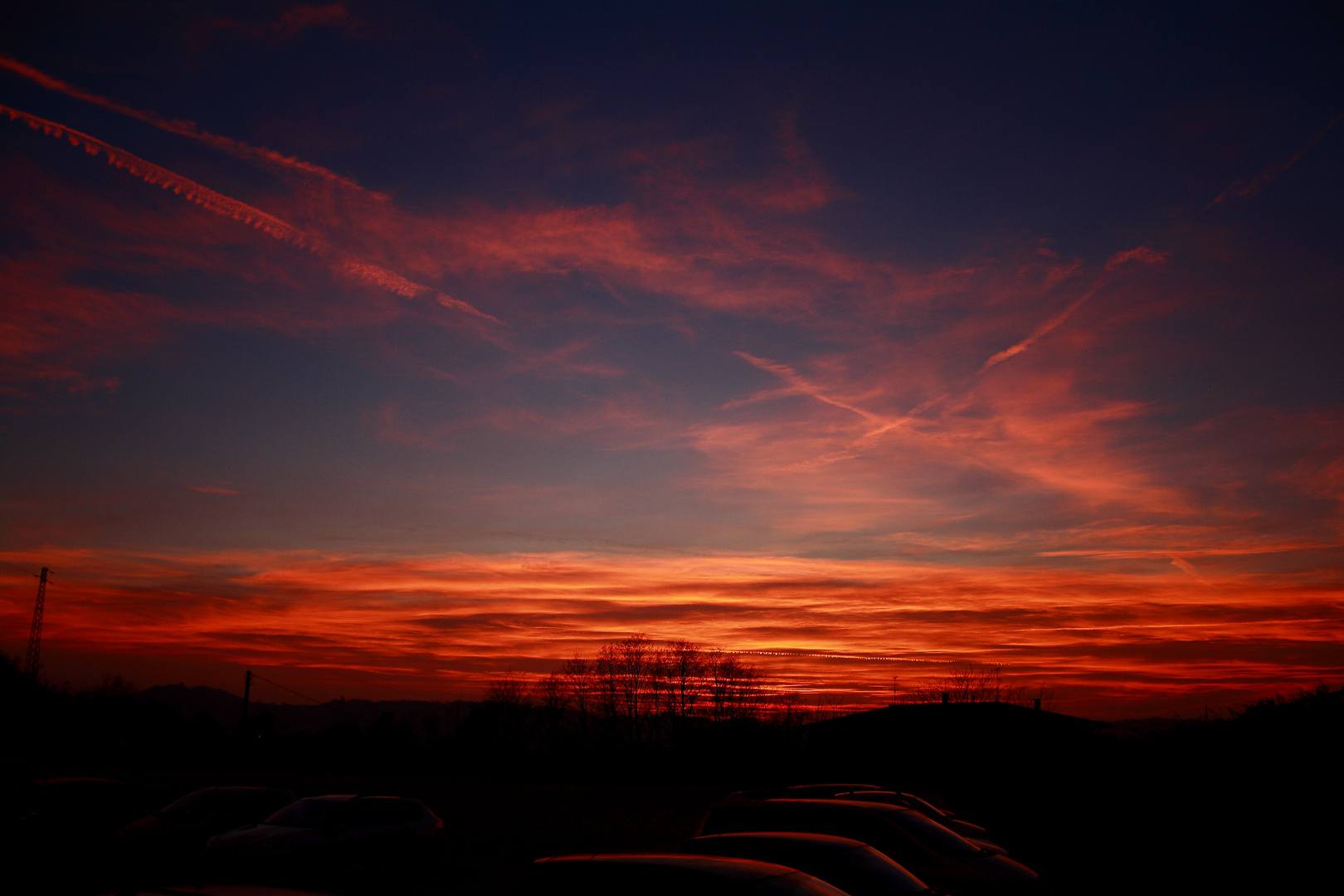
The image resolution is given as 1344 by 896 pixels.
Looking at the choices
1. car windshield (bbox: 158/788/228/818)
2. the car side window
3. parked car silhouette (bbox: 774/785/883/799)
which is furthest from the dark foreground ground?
parked car silhouette (bbox: 774/785/883/799)

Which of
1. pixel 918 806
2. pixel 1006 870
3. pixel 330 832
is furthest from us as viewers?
pixel 918 806

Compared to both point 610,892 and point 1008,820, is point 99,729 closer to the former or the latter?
point 1008,820

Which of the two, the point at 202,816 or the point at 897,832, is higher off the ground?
the point at 897,832

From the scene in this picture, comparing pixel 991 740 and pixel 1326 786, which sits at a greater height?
pixel 1326 786

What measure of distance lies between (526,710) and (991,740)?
5367 cm

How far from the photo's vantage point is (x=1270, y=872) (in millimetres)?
12562

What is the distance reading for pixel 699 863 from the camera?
5203mm

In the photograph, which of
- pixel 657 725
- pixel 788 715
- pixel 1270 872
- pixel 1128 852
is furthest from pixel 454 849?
pixel 657 725

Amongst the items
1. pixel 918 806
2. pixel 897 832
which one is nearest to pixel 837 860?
pixel 897 832

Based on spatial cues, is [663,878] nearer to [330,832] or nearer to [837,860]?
[837,860]

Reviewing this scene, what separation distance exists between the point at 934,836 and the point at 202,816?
1457 cm

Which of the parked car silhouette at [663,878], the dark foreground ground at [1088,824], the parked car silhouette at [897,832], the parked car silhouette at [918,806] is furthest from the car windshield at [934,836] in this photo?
the parked car silhouette at [663,878]

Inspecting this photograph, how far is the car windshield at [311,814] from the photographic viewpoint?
14438 millimetres

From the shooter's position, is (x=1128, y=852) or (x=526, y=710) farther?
(x=526, y=710)
